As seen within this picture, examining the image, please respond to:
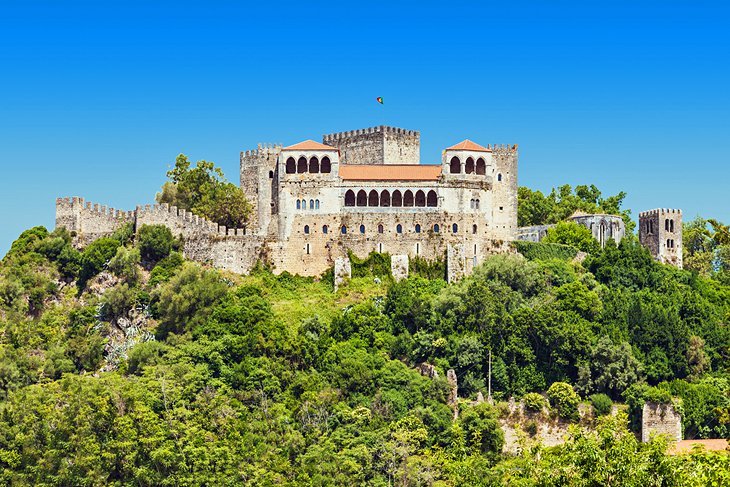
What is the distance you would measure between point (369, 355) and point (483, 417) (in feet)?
22.8

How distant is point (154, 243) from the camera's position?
7181cm

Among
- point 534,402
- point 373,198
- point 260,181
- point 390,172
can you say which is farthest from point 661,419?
point 260,181

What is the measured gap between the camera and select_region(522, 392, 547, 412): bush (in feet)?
204

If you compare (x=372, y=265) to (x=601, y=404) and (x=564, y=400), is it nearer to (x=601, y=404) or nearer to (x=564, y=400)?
(x=564, y=400)

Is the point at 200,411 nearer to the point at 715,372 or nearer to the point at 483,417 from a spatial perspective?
the point at 483,417

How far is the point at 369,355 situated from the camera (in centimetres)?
6353

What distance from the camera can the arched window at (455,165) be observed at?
72.7m

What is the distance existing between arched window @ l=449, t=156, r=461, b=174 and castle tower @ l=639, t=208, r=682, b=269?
18.2 m

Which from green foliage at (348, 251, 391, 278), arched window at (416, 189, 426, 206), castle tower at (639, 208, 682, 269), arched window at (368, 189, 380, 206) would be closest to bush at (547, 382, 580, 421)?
green foliage at (348, 251, 391, 278)

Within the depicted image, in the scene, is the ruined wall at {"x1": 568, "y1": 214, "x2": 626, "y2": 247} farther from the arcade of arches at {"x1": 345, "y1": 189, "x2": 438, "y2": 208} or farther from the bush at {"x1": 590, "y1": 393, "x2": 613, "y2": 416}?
the bush at {"x1": 590, "y1": 393, "x2": 613, "y2": 416}

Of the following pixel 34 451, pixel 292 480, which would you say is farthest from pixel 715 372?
pixel 34 451

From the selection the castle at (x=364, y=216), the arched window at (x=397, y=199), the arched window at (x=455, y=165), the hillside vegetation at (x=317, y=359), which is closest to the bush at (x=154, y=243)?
the hillside vegetation at (x=317, y=359)

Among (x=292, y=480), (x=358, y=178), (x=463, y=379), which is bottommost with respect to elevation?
(x=292, y=480)

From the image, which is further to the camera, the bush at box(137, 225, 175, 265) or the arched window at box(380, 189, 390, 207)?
the bush at box(137, 225, 175, 265)
